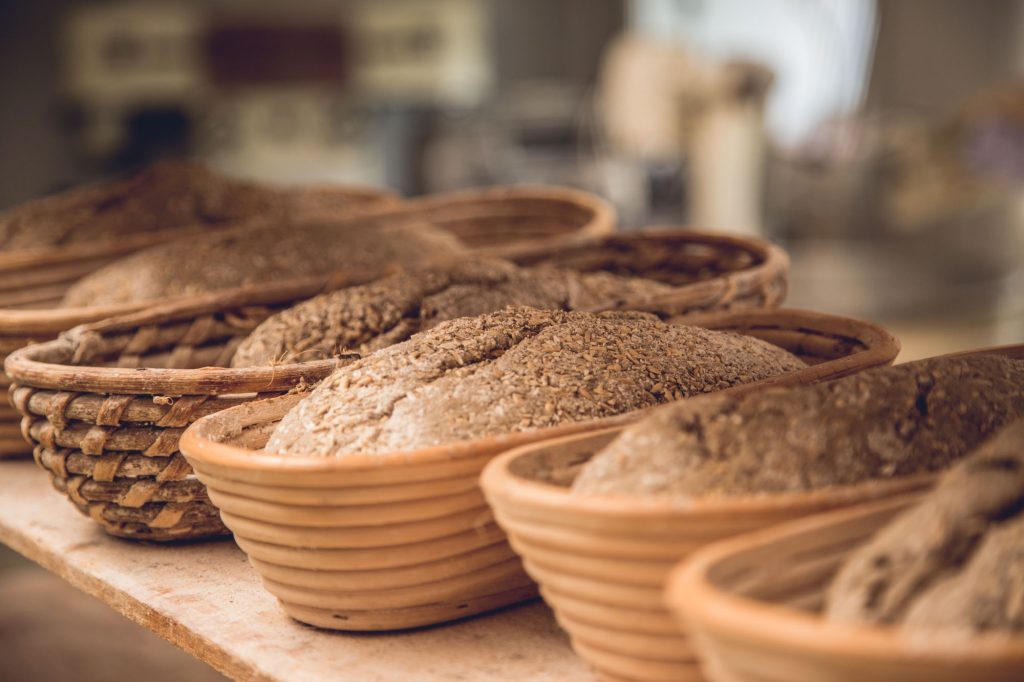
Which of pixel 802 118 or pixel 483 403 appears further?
pixel 802 118

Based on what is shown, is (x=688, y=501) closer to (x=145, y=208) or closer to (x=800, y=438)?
(x=800, y=438)

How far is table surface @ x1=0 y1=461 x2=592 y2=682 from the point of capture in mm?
1083

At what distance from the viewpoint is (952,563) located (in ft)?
2.42

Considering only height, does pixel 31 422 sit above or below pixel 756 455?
below

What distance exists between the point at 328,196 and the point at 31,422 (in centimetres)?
129

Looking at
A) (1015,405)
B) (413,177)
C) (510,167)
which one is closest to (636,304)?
(1015,405)

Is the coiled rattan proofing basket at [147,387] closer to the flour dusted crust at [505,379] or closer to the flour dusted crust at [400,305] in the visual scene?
the flour dusted crust at [400,305]

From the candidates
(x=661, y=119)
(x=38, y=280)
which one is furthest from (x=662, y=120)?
(x=38, y=280)

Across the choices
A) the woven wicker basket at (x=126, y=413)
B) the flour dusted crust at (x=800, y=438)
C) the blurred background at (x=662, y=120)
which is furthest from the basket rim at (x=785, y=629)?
the blurred background at (x=662, y=120)

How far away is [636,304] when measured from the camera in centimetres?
154

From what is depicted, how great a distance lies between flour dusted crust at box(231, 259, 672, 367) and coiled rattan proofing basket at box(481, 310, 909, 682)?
513 millimetres

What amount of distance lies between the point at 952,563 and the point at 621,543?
22 cm

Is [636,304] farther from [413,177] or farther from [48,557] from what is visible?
[413,177]

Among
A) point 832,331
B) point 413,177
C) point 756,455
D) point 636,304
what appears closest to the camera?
point 756,455
